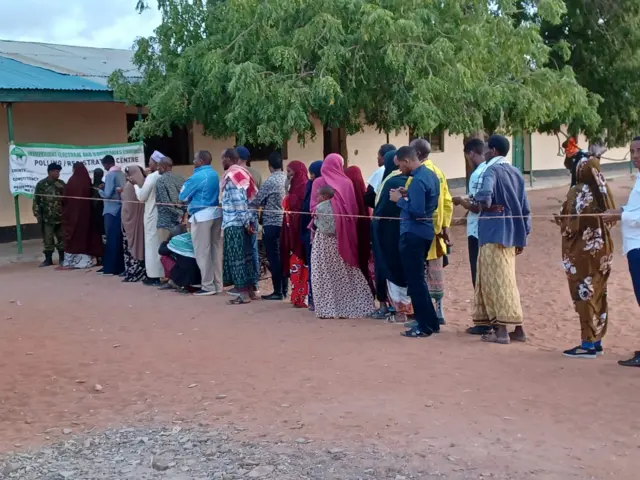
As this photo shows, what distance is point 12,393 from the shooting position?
5711mm

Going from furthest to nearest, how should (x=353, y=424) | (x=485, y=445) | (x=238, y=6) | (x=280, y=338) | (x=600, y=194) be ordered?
(x=238, y=6)
(x=280, y=338)
(x=600, y=194)
(x=353, y=424)
(x=485, y=445)

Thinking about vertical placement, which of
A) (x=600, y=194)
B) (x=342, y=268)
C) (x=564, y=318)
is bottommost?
(x=564, y=318)

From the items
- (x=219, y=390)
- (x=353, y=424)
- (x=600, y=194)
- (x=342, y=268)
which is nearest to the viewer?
(x=353, y=424)

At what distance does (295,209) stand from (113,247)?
11.3 feet

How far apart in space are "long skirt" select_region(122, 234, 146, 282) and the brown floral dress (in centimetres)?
590

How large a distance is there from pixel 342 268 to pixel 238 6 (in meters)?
4.25

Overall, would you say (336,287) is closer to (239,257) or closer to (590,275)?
(239,257)

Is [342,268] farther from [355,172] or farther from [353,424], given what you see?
[353,424]

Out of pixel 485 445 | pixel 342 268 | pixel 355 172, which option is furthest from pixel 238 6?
pixel 485 445

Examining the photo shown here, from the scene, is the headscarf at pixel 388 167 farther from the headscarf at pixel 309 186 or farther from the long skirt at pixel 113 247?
the long skirt at pixel 113 247

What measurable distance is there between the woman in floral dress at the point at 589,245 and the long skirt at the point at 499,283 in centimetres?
52

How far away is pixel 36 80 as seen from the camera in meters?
12.6

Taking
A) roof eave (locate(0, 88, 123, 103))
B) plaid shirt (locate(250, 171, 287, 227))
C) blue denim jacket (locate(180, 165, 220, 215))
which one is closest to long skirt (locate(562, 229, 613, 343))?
plaid shirt (locate(250, 171, 287, 227))

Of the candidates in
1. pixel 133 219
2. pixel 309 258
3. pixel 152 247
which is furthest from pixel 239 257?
pixel 133 219
